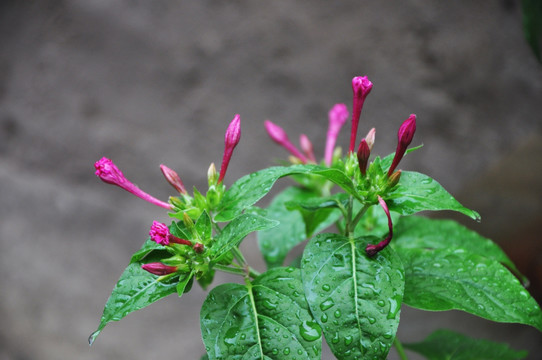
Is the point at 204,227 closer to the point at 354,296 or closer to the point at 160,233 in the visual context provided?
the point at 160,233

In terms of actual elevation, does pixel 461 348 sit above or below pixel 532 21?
below

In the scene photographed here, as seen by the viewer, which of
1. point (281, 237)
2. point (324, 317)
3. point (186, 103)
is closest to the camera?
point (324, 317)

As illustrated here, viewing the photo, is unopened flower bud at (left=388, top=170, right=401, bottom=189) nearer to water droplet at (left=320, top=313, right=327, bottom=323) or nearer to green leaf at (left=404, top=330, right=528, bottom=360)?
water droplet at (left=320, top=313, right=327, bottom=323)

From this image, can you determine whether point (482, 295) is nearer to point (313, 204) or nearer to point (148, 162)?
point (313, 204)

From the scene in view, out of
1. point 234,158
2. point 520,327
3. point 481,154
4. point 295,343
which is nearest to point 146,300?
point 295,343

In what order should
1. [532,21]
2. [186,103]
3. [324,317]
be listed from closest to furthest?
[324,317], [532,21], [186,103]

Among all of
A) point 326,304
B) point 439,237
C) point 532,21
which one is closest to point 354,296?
point 326,304

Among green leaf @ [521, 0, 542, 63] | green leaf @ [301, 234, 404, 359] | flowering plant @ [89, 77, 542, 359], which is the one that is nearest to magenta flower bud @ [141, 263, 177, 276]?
flowering plant @ [89, 77, 542, 359]
